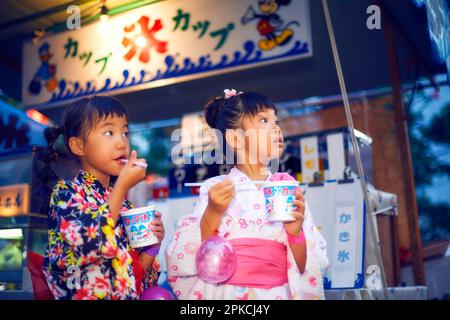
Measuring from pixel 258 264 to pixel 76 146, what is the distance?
3.78ft

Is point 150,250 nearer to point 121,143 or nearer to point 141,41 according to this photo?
point 121,143

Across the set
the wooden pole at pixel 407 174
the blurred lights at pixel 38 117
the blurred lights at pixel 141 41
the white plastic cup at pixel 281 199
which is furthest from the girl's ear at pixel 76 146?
the blurred lights at pixel 38 117

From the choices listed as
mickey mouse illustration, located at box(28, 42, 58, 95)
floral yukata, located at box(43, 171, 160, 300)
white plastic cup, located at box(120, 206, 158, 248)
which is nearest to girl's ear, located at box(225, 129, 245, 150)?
white plastic cup, located at box(120, 206, 158, 248)

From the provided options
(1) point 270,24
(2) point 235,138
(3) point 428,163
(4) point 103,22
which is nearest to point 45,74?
(4) point 103,22

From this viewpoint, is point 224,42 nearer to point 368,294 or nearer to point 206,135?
point 206,135

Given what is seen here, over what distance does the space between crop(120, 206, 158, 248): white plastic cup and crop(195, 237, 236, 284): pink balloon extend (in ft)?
0.85

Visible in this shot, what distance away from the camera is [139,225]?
6.81ft

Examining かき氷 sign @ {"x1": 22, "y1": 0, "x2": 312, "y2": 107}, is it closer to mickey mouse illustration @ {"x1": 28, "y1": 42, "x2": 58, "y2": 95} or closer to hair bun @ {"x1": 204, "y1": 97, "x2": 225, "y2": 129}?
Result: mickey mouse illustration @ {"x1": 28, "y1": 42, "x2": 58, "y2": 95}

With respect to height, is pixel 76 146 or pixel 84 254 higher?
pixel 76 146

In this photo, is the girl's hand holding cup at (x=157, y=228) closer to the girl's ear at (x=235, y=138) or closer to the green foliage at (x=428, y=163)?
the girl's ear at (x=235, y=138)

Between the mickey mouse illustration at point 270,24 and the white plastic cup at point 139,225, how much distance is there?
3454mm

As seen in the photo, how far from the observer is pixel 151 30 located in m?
5.63

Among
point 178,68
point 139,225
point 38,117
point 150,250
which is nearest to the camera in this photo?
point 139,225

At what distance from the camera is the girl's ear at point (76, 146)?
2424mm
